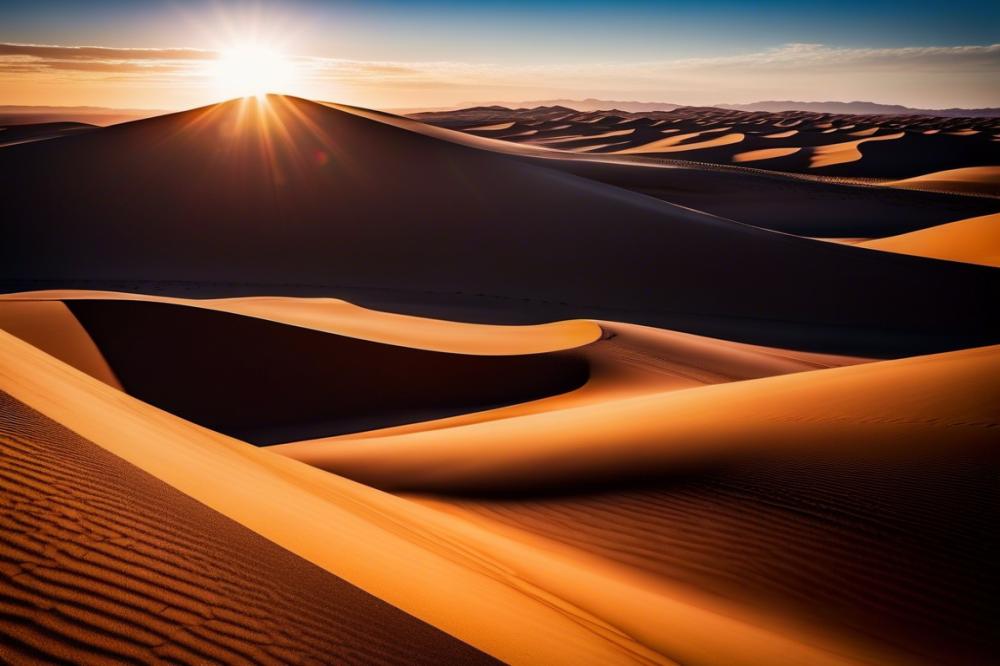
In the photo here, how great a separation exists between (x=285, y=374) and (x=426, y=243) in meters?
12.9

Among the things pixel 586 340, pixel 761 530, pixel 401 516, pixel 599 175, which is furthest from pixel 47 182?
pixel 599 175

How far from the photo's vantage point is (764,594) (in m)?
4.38

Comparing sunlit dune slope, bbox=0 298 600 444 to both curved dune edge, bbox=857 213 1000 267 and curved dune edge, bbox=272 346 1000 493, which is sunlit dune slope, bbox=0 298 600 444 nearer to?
curved dune edge, bbox=272 346 1000 493

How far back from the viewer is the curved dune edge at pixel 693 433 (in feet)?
19.9

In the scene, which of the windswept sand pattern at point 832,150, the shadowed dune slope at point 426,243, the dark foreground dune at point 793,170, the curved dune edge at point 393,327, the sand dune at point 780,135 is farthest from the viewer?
the sand dune at point 780,135

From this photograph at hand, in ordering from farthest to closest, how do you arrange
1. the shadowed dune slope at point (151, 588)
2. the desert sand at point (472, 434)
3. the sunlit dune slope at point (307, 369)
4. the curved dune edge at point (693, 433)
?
the sunlit dune slope at point (307, 369) → the curved dune edge at point (693, 433) → the desert sand at point (472, 434) → the shadowed dune slope at point (151, 588)

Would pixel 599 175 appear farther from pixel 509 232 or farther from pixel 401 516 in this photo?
pixel 401 516

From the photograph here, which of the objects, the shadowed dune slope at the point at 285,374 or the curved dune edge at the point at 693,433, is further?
the shadowed dune slope at the point at 285,374

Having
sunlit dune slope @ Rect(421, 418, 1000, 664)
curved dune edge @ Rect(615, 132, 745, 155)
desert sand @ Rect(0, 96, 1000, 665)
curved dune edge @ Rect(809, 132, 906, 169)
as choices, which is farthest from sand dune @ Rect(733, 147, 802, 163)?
sunlit dune slope @ Rect(421, 418, 1000, 664)

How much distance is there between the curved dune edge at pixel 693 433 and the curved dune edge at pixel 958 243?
18.6 metres

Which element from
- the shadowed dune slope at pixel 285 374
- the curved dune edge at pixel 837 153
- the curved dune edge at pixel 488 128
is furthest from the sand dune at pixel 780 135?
the shadowed dune slope at pixel 285 374

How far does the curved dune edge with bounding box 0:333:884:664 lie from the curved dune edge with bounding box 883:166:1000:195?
46.5 meters

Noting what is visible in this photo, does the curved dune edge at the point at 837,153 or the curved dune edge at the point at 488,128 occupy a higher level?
the curved dune edge at the point at 488,128

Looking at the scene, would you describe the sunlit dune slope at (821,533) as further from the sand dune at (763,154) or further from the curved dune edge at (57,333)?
the sand dune at (763,154)
